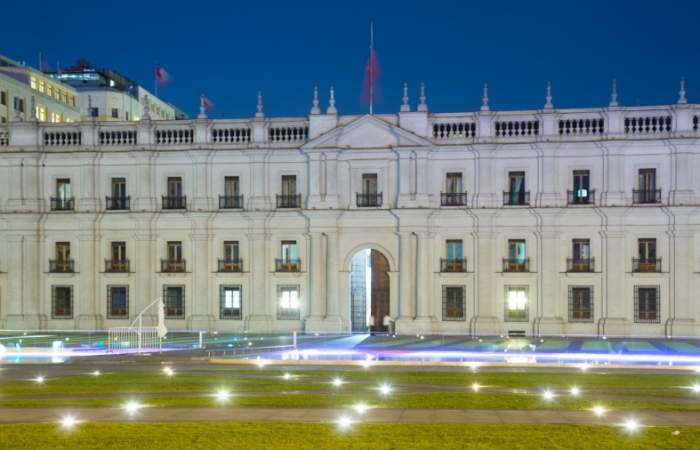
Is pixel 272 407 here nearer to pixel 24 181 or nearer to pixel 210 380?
pixel 210 380

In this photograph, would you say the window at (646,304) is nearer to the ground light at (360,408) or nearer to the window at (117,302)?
the window at (117,302)

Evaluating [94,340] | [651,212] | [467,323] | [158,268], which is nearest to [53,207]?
[158,268]

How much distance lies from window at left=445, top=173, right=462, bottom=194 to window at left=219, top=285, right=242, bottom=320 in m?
14.4

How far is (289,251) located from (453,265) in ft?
33.5

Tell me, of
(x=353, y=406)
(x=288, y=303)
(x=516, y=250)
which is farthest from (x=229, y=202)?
(x=353, y=406)

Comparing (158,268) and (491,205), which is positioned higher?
(491,205)

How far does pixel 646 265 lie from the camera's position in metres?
46.2

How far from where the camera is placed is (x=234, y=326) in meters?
49.9

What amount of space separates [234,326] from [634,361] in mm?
26252

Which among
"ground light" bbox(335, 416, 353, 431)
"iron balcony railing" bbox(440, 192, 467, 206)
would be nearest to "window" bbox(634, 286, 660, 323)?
"iron balcony railing" bbox(440, 192, 467, 206)

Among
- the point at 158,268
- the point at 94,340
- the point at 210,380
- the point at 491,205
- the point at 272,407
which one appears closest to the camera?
the point at 272,407

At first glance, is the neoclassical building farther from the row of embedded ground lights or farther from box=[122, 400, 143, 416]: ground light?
box=[122, 400, 143, 416]: ground light

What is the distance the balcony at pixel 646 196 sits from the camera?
1810 inches

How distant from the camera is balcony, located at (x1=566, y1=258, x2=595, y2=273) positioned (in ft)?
154
